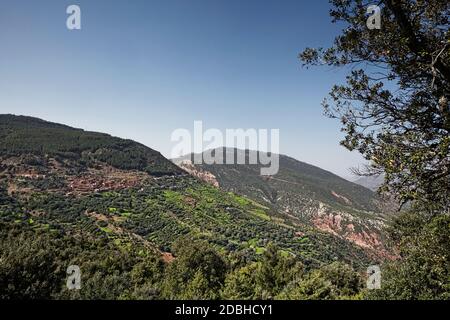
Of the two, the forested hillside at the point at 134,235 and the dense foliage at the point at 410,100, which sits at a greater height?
the dense foliage at the point at 410,100

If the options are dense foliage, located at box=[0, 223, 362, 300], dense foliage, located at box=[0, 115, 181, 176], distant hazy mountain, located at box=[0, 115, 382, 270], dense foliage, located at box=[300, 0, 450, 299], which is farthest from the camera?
dense foliage, located at box=[0, 115, 181, 176]

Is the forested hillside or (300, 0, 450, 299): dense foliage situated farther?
the forested hillside

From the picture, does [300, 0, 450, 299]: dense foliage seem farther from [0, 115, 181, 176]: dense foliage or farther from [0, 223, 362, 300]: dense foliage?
[0, 115, 181, 176]: dense foliage

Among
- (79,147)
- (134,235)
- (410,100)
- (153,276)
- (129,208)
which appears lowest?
(134,235)

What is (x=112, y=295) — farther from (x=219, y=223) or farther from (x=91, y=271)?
(x=219, y=223)

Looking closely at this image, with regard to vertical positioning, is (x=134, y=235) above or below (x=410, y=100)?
below

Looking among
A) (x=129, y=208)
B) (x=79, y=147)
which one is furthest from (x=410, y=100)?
(x=79, y=147)

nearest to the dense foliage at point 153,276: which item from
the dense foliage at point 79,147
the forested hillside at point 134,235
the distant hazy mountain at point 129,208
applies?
the forested hillside at point 134,235

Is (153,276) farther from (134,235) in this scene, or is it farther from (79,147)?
(79,147)

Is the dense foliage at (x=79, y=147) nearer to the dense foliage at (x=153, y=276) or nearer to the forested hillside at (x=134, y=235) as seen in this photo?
the forested hillside at (x=134, y=235)

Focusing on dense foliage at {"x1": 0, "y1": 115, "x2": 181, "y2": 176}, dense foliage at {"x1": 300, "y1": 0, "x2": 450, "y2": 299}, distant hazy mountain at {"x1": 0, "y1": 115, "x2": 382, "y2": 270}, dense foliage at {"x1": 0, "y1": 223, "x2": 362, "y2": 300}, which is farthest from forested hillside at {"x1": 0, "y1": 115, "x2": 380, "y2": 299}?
dense foliage at {"x1": 300, "y1": 0, "x2": 450, "y2": 299}

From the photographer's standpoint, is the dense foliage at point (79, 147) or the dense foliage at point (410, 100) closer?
the dense foliage at point (410, 100)
